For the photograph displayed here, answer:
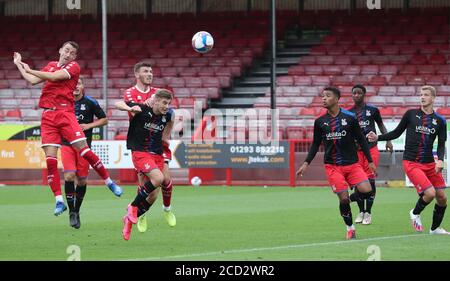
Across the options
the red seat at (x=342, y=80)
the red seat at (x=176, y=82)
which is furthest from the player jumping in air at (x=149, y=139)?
the red seat at (x=176, y=82)

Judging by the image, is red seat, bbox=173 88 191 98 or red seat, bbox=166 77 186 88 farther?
red seat, bbox=166 77 186 88

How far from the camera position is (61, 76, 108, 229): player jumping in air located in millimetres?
15969

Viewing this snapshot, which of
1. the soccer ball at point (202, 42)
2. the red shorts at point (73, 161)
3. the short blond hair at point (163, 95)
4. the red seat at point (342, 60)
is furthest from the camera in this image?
the red seat at point (342, 60)

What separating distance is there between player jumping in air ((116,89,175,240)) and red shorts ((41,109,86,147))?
87cm

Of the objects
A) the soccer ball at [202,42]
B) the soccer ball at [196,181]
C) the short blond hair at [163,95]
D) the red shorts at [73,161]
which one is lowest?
the soccer ball at [196,181]

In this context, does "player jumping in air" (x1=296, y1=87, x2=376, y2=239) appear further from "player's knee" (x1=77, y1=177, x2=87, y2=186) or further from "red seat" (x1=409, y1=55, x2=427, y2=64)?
"red seat" (x1=409, y1=55, x2=427, y2=64)

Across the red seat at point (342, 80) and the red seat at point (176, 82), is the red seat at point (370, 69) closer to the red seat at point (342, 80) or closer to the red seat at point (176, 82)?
the red seat at point (342, 80)

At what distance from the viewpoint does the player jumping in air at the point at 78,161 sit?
16.0 metres

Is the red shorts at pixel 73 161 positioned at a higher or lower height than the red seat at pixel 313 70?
lower

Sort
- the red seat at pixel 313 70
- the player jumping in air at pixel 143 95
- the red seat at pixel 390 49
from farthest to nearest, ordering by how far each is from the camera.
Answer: the red seat at pixel 390 49, the red seat at pixel 313 70, the player jumping in air at pixel 143 95

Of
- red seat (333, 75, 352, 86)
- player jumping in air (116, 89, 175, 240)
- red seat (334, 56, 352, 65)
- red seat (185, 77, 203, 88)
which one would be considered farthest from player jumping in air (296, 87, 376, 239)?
red seat (334, 56, 352, 65)

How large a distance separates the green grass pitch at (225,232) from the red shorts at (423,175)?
2.28ft

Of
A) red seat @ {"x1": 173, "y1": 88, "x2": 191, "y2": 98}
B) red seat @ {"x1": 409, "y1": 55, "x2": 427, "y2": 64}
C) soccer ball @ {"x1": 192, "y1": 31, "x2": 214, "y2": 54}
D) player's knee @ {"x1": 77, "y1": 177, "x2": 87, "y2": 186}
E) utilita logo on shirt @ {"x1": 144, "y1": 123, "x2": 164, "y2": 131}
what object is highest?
red seat @ {"x1": 409, "y1": 55, "x2": 427, "y2": 64}

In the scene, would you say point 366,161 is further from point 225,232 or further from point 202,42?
point 202,42
